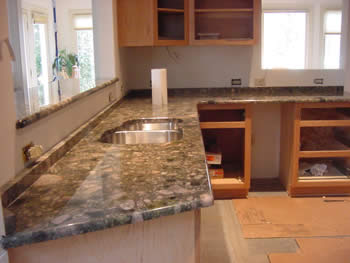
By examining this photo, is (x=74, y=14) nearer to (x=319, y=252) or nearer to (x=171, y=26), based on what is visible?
(x=171, y=26)

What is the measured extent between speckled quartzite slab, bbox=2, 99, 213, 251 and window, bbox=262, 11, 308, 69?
5795 millimetres

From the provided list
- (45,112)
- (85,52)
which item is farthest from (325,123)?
(85,52)

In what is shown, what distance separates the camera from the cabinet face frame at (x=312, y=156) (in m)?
3.18

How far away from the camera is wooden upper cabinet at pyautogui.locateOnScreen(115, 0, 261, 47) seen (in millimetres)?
3227

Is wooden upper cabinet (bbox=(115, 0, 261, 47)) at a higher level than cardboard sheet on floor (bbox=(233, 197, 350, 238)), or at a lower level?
higher

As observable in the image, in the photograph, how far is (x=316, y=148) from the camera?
11.1ft

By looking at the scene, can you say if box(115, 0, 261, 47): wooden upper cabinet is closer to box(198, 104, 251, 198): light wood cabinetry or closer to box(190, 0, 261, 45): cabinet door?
box(190, 0, 261, 45): cabinet door

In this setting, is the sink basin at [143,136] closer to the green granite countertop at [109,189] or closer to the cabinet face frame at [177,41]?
the green granite countertop at [109,189]

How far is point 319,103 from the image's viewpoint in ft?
10.3

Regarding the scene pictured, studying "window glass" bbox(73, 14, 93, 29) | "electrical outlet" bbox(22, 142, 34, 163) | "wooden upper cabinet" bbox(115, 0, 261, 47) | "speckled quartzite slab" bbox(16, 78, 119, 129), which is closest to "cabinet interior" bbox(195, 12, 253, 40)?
"wooden upper cabinet" bbox(115, 0, 261, 47)

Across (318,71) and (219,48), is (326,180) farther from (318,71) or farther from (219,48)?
(219,48)

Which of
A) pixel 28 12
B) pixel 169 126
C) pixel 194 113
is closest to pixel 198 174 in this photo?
pixel 169 126

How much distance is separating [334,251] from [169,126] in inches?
52.3

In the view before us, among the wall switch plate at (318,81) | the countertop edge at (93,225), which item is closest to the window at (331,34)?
the wall switch plate at (318,81)
